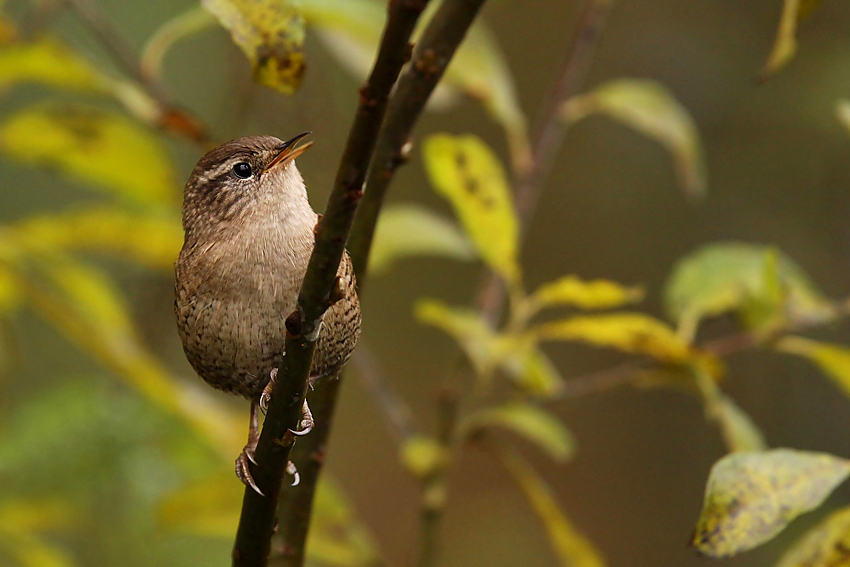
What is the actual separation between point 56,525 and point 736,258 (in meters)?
2.25

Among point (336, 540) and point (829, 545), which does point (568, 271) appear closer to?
point (336, 540)

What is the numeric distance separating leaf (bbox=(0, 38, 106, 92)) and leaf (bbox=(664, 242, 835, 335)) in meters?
1.51

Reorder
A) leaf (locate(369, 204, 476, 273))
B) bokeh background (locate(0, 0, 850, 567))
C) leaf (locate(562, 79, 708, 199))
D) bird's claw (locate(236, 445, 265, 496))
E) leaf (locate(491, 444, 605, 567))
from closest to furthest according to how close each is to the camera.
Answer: bird's claw (locate(236, 445, 265, 496)) → leaf (locate(491, 444, 605, 567)) → leaf (locate(562, 79, 708, 199)) → leaf (locate(369, 204, 476, 273)) → bokeh background (locate(0, 0, 850, 567))

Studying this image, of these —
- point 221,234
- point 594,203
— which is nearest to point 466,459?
point 594,203

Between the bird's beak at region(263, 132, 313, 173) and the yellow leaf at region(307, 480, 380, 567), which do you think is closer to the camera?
the bird's beak at region(263, 132, 313, 173)

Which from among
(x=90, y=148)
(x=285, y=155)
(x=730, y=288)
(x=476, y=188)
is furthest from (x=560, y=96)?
(x=90, y=148)

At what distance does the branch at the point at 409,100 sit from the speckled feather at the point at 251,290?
99 millimetres

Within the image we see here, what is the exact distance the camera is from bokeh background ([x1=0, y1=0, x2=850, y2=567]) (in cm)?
312

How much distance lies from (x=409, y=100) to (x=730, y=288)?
104 centimetres

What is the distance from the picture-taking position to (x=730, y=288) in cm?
237

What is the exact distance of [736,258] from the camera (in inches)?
95.1

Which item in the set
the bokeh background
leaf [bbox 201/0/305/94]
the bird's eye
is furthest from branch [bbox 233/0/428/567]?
the bokeh background

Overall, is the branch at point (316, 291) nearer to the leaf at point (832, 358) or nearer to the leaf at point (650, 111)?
the leaf at point (832, 358)

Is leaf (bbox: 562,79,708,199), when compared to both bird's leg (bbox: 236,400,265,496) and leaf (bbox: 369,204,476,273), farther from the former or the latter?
bird's leg (bbox: 236,400,265,496)
